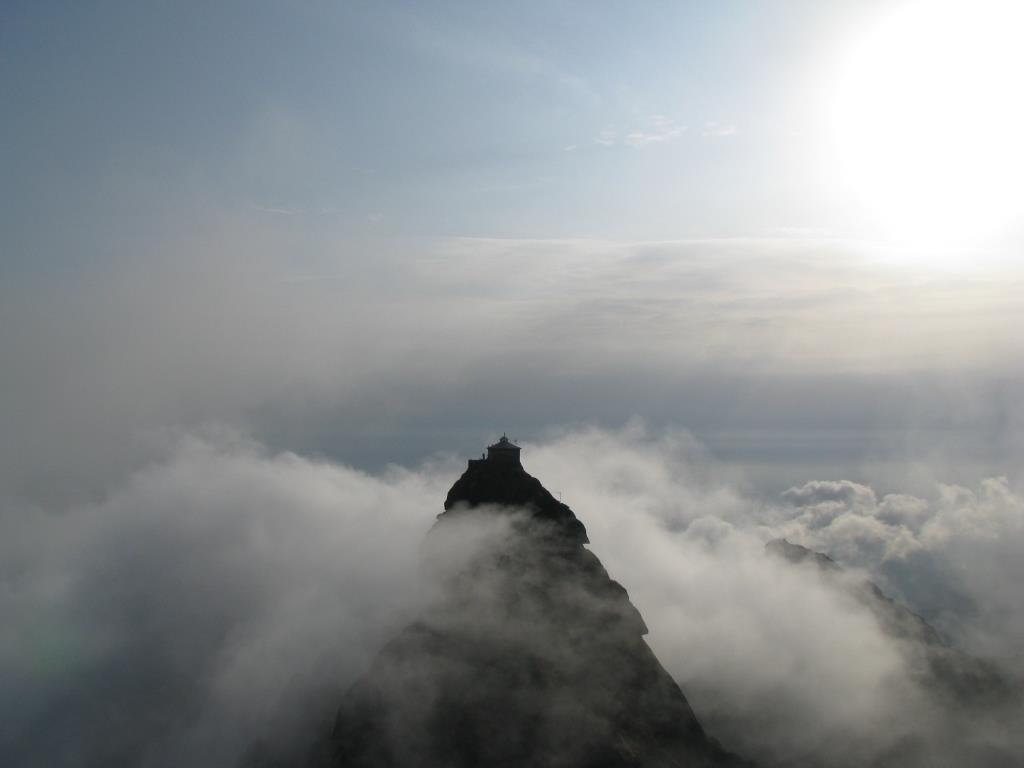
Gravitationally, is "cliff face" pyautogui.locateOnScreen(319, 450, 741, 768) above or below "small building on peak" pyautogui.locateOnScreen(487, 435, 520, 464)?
below

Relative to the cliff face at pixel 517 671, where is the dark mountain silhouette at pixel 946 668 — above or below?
above

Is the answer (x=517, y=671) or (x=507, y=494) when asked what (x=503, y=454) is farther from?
(x=517, y=671)

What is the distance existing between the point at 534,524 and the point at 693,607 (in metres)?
67.6

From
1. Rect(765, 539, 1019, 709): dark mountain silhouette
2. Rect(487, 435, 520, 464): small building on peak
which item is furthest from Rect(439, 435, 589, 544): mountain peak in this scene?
Rect(765, 539, 1019, 709): dark mountain silhouette

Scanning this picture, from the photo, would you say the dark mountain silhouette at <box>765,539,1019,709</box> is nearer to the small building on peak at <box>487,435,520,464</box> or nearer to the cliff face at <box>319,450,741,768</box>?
the cliff face at <box>319,450,741,768</box>

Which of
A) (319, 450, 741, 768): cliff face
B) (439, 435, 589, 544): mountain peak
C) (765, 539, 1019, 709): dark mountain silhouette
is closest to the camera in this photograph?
(319, 450, 741, 768): cliff face

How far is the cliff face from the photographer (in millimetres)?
68125

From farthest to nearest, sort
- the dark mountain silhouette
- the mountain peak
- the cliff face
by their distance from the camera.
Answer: the dark mountain silhouette → the mountain peak → the cliff face

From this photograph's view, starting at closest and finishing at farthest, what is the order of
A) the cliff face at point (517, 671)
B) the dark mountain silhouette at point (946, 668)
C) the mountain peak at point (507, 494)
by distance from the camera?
the cliff face at point (517, 671), the mountain peak at point (507, 494), the dark mountain silhouette at point (946, 668)

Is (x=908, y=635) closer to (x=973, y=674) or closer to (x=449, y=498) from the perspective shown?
(x=973, y=674)

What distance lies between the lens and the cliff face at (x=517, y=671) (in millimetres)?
68125

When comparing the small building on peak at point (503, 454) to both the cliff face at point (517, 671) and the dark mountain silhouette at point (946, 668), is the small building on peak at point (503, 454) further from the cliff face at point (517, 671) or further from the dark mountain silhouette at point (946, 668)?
the dark mountain silhouette at point (946, 668)

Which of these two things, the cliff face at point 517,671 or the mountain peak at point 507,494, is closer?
the cliff face at point 517,671

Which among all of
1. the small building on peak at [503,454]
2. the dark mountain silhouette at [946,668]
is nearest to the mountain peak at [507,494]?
the small building on peak at [503,454]
